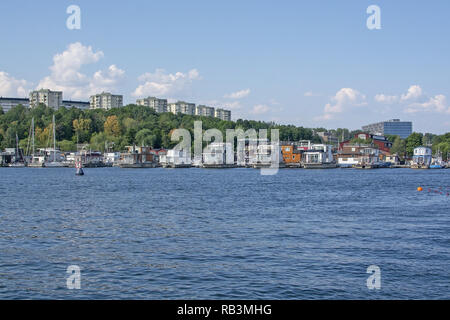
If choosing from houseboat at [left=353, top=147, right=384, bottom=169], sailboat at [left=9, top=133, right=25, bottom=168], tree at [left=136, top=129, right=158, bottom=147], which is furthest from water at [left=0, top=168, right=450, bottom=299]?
sailboat at [left=9, top=133, right=25, bottom=168]

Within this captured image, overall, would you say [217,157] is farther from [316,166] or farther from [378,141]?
[378,141]

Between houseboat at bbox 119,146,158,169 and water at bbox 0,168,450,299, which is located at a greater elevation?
houseboat at bbox 119,146,158,169

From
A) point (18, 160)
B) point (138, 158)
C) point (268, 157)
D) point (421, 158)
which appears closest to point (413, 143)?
point (421, 158)

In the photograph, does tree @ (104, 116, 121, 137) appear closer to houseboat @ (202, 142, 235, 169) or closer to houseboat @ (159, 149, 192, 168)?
houseboat @ (159, 149, 192, 168)

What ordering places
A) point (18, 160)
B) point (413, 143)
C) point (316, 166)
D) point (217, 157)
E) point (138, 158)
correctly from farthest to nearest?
1. point (413, 143)
2. point (18, 160)
3. point (138, 158)
4. point (217, 157)
5. point (316, 166)

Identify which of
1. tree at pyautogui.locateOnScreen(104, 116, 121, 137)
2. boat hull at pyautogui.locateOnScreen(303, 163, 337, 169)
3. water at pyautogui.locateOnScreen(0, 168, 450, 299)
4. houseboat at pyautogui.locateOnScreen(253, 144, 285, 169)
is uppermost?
tree at pyautogui.locateOnScreen(104, 116, 121, 137)

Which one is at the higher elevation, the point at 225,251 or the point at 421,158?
the point at 421,158

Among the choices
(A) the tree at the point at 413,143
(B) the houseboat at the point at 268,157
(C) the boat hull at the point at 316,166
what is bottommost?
(C) the boat hull at the point at 316,166

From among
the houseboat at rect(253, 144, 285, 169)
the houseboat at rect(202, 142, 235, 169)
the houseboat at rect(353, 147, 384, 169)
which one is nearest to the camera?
the houseboat at rect(253, 144, 285, 169)

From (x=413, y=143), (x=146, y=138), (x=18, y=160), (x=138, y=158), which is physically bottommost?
(x=18, y=160)

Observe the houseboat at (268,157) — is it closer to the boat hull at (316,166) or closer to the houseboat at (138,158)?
the boat hull at (316,166)

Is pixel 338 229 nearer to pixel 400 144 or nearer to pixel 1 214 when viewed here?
pixel 1 214

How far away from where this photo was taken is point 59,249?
19391 mm

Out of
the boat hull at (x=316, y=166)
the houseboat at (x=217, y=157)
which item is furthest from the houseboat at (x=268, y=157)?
the houseboat at (x=217, y=157)
